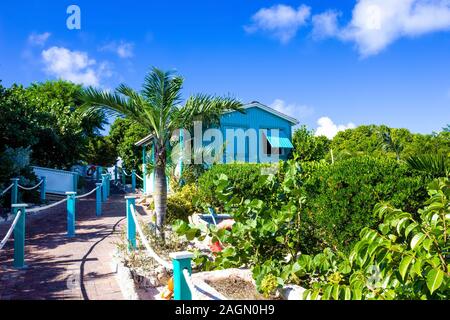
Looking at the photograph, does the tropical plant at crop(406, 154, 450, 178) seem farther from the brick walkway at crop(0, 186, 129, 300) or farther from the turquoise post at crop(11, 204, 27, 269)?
the turquoise post at crop(11, 204, 27, 269)

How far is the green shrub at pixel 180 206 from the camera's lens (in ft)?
35.4

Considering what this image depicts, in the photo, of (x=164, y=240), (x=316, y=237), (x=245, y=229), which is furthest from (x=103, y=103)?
(x=316, y=237)

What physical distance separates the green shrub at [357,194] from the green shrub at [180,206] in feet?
16.4

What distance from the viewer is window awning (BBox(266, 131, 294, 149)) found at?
757 inches

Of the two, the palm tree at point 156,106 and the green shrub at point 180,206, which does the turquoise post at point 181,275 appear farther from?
the green shrub at point 180,206

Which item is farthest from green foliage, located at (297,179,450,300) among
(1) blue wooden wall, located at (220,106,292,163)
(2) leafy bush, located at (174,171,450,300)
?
(1) blue wooden wall, located at (220,106,292,163)

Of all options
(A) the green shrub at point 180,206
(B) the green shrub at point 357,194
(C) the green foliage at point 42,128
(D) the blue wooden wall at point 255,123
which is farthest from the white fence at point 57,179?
(B) the green shrub at point 357,194

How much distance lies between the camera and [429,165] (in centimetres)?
631

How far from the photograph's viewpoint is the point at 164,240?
7.76 meters

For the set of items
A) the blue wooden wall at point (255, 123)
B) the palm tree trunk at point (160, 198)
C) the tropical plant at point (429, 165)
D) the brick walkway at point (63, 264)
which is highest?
the blue wooden wall at point (255, 123)

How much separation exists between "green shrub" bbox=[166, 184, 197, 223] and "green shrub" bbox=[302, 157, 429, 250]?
5.01m

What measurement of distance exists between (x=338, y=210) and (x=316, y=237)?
26.5 inches
